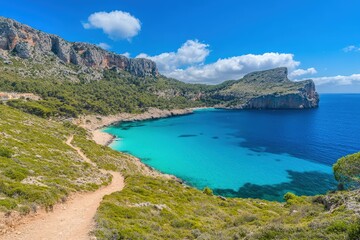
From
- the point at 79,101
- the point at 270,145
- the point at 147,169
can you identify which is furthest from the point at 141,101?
the point at 147,169

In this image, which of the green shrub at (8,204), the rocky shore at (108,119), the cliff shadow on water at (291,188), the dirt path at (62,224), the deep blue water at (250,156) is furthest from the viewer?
the rocky shore at (108,119)

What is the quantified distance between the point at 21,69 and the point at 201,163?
136 metres

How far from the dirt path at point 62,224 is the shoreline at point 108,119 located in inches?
2375

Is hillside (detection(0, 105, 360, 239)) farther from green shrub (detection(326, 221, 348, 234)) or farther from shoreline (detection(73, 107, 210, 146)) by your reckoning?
shoreline (detection(73, 107, 210, 146))

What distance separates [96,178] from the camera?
28.5 meters

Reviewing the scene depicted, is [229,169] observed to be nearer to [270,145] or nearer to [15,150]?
[270,145]

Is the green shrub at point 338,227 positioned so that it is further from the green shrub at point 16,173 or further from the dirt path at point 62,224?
the green shrub at point 16,173

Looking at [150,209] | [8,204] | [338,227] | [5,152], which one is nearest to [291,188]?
[150,209]

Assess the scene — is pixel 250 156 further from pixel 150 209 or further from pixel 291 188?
pixel 150 209

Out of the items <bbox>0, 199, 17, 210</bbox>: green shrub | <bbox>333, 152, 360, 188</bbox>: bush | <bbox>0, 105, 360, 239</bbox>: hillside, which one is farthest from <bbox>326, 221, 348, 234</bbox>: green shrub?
<bbox>333, 152, 360, 188</bbox>: bush

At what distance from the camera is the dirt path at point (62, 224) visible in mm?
13259

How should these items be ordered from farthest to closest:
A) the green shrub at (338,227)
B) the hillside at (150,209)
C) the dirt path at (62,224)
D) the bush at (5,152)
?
the bush at (5,152) < the dirt path at (62,224) < the hillside at (150,209) < the green shrub at (338,227)

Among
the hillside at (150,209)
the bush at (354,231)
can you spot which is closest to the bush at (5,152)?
the hillside at (150,209)

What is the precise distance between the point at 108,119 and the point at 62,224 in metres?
115
